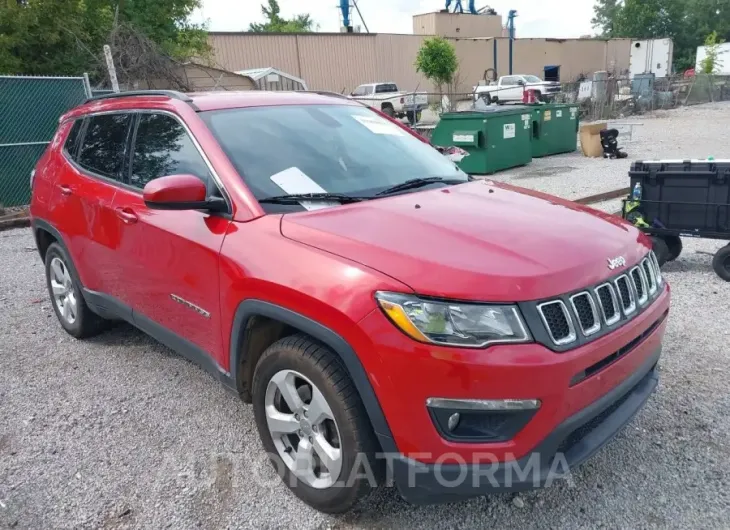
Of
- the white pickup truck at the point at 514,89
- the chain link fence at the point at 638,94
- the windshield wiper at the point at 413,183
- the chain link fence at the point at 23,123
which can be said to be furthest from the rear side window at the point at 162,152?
the white pickup truck at the point at 514,89

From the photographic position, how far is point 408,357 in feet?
6.84

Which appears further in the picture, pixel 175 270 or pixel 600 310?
pixel 175 270

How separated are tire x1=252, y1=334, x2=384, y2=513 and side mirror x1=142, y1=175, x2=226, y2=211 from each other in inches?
31.0

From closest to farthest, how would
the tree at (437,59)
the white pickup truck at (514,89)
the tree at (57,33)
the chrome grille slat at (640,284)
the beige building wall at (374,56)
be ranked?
the chrome grille slat at (640,284), the tree at (57,33), the white pickup truck at (514,89), the tree at (437,59), the beige building wall at (374,56)

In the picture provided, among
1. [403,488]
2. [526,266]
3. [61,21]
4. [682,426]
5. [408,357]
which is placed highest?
[61,21]

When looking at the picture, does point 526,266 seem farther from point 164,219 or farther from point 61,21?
point 61,21

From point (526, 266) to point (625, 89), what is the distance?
116ft

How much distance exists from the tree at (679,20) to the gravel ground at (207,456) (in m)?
76.0

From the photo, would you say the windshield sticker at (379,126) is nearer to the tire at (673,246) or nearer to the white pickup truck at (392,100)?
the tire at (673,246)

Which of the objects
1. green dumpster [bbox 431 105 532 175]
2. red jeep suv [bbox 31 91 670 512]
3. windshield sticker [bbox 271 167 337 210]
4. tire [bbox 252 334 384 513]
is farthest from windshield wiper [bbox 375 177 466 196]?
green dumpster [bbox 431 105 532 175]

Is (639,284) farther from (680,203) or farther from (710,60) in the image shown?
(710,60)

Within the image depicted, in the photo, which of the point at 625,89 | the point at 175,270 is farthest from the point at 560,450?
the point at 625,89

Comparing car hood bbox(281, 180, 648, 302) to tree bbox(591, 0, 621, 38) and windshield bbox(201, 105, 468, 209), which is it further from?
tree bbox(591, 0, 621, 38)

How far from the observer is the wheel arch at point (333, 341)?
220 centimetres
